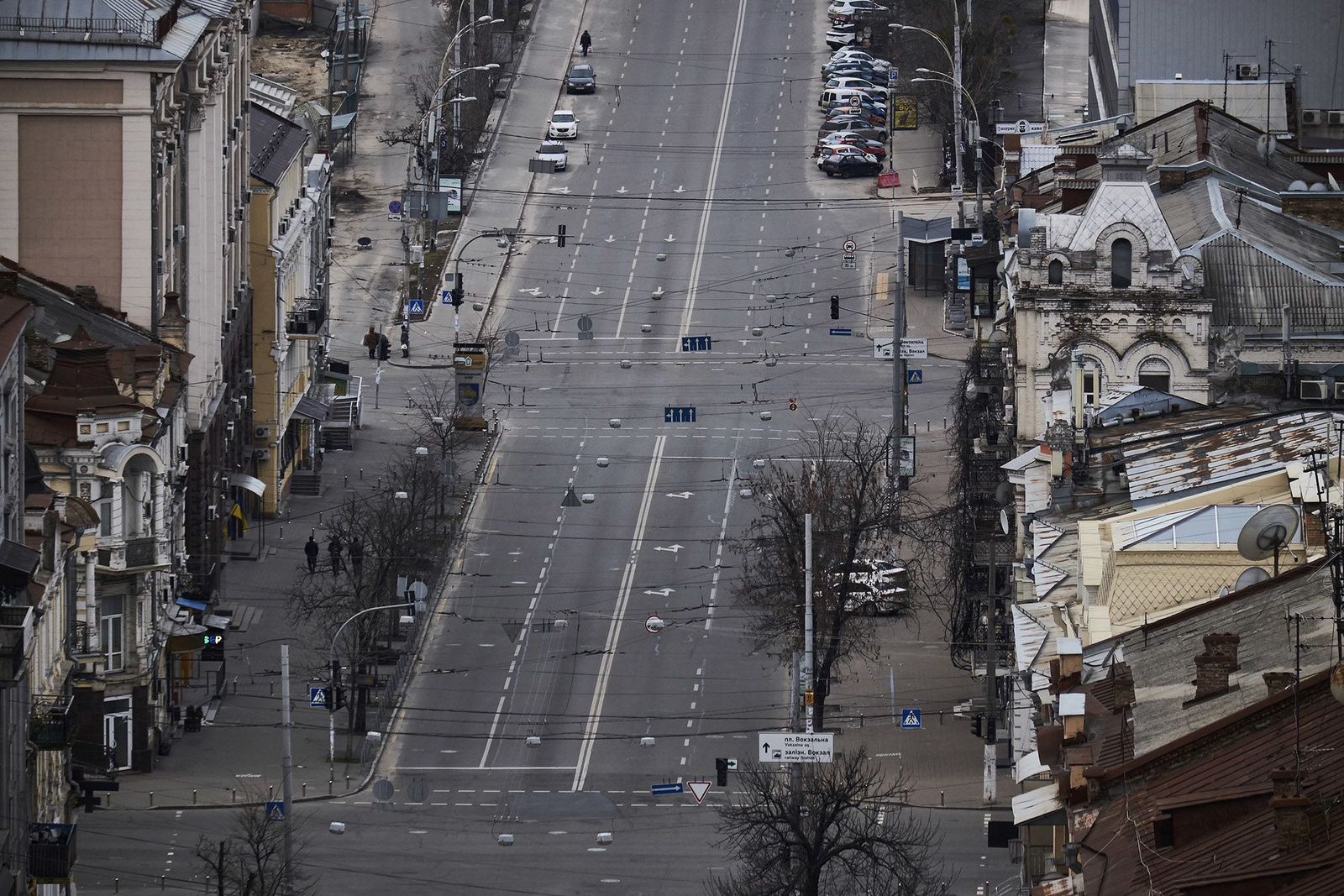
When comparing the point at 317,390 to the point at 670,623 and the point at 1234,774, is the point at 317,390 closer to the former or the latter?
the point at 670,623

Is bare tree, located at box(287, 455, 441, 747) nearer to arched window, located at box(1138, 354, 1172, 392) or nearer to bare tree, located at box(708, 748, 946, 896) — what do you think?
bare tree, located at box(708, 748, 946, 896)

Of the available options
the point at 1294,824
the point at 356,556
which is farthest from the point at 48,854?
the point at 356,556

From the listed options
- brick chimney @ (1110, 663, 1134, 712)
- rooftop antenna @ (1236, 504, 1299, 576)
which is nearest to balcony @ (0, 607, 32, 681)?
brick chimney @ (1110, 663, 1134, 712)

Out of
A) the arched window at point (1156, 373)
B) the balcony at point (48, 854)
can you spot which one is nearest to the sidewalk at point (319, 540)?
the balcony at point (48, 854)

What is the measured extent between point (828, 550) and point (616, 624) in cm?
942

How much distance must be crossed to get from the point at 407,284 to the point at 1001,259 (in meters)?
50.5

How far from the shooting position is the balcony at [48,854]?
287 feet

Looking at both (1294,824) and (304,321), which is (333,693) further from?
(1294,824)

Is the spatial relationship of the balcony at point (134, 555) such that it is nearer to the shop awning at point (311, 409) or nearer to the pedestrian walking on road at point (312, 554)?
the pedestrian walking on road at point (312, 554)

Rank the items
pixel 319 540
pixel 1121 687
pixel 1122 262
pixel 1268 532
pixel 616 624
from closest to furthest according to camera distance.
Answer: pixel 1121 687 < pixel 1268 532 < pixel 1122 262 < pixel 616 624 < pixel 319 540

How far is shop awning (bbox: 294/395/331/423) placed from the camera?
150375 mm

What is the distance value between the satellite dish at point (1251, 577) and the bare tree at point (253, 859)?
25.0 meters

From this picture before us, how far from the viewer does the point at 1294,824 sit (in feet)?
204

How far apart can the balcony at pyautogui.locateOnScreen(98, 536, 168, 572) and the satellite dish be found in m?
39.2
